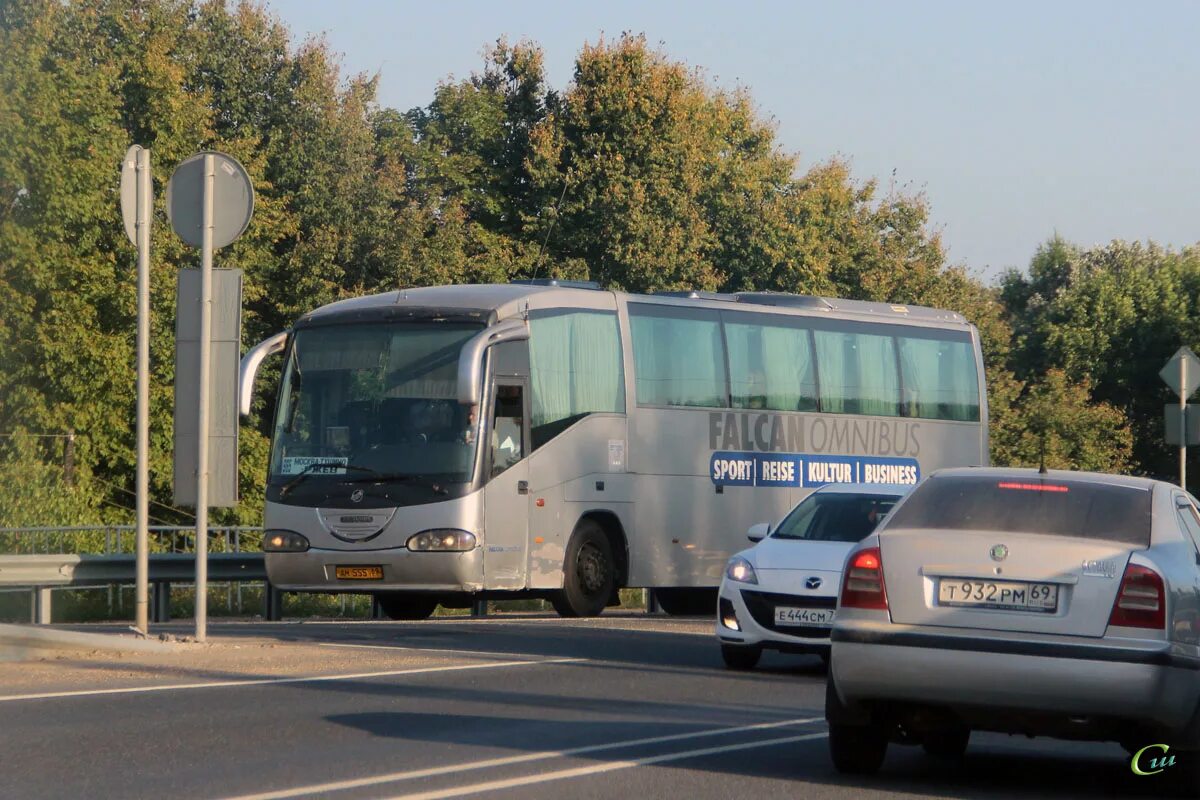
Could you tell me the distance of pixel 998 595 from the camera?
915 cm

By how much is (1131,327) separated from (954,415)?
155 ft

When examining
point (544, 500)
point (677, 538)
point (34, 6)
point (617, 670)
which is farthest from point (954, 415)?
point (34, 6)

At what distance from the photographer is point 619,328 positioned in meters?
24.2

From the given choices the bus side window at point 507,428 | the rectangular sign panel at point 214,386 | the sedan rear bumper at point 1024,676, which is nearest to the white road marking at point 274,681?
the rectangular sign panel at point 214,386

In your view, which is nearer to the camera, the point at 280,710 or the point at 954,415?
the point at 280,710

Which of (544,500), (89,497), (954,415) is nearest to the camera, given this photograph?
(544,500)

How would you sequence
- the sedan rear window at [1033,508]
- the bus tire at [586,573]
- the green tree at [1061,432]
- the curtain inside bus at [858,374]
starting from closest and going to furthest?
the sedan rear window at [1033,508]
the bus tire at [586,573]
the curtain inside bus at [858,374]
the green tree at [1061,432]

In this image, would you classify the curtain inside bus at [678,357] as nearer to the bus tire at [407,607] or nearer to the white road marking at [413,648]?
the bus tire at [407,607]

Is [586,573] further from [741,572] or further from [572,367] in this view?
[741,572]

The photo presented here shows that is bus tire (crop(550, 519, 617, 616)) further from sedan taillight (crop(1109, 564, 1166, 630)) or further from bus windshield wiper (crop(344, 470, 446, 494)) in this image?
sedan taillight (crop(1109, 564, 1166, 630))

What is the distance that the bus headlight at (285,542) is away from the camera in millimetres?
21406

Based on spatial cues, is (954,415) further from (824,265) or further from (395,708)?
(824,265)

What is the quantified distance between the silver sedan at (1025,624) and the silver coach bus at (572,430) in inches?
416

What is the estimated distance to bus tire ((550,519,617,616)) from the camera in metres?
23.1
